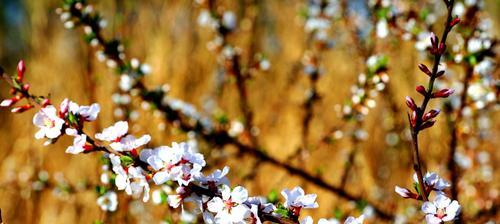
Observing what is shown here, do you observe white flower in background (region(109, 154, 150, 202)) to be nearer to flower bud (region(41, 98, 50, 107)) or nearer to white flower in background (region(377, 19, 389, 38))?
flower bud (region(41, 98, 50, 107))

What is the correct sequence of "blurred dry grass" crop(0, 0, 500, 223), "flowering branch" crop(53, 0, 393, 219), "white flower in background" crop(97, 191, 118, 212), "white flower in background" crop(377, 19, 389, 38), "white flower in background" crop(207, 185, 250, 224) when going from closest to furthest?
"white flower in background" crop(207, 185, 250, 224)
"white flower in background" crop(97, 191, 118, 212)
"flowering branch" crop(53, 0, 393, 219)
"white flower in background" crop(377, 19, 389, 38)
"blurred dry grass" crop(0, 0, 500, 223)

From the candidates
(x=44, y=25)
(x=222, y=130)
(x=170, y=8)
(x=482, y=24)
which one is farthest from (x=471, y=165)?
(x=44, y=25)

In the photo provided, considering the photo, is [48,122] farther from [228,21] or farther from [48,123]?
[228,21]

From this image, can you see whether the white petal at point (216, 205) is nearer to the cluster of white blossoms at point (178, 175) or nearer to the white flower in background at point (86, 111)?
the cluster of white blossoms at point (178, 175)

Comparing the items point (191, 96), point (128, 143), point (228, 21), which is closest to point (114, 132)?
point (128, 143)

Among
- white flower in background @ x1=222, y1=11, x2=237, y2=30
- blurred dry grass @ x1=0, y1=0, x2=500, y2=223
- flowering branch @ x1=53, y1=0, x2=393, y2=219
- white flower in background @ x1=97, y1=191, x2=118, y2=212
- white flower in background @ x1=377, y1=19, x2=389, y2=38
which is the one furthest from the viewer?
blurred dry grass @ x1=0, y1=0, x2=500, y2=223

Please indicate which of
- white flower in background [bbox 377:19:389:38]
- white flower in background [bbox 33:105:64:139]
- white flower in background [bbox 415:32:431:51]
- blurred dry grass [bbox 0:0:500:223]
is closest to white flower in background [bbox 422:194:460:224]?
white flower in background [bbox 33:105:64:139]
